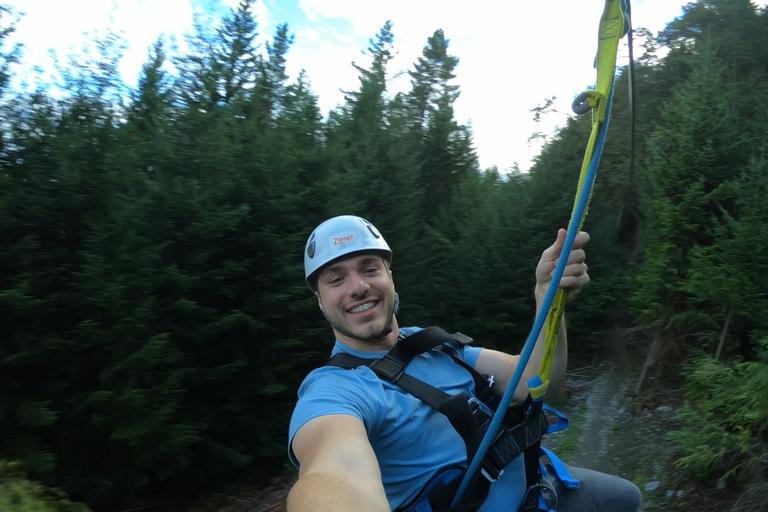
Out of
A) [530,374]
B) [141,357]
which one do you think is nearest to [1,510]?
[141,357]

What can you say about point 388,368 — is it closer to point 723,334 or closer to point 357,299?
point 357,299

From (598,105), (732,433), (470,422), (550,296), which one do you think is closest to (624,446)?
(732,433)

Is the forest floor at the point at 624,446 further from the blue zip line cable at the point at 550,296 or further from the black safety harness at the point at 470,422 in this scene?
the blue zip line cable at the point at 550,296

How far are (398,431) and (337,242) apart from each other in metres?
0.86

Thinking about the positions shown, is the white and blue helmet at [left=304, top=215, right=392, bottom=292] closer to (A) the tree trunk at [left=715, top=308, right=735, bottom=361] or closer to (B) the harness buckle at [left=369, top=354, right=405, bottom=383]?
(B) the harness buckle at [left=369, top=354, right=405, bottom=383]

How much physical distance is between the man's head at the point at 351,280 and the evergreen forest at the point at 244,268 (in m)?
2.06

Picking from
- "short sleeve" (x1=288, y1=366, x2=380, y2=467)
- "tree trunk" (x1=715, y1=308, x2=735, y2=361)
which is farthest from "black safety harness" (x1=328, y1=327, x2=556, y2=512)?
"tree trunk" (x1=715, y1=308, x2=735, y2=361)

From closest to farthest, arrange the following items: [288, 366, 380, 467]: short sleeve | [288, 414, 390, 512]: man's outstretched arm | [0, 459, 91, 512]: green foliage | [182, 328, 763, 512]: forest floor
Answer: [288, 414, 390, 512]: man's outstretched arm < [288, 366, 380, 467]: short sleeve < [0, 459, 91, 512]: green foliage < [182, 328, 763, 512]: forest floor

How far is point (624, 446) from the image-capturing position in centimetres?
551

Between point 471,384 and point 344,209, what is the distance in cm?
562

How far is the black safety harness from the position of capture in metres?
1.97

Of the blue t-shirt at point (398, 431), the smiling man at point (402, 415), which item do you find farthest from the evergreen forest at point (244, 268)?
the blue t-shirt at point (398, 431)

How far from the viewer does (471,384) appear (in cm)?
237

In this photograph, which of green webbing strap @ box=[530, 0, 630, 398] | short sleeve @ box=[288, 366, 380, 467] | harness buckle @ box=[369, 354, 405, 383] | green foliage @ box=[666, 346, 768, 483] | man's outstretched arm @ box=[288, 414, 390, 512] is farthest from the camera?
green foliage @ box=[666, 346, 768, 483]
